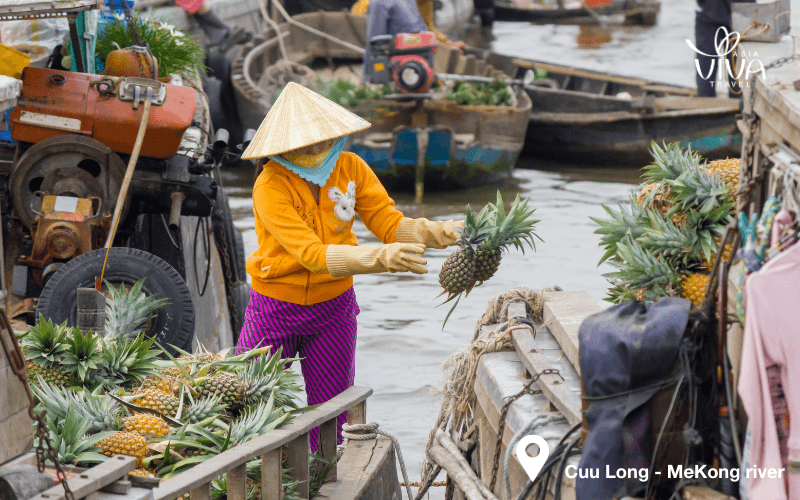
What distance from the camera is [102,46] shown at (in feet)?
22.9

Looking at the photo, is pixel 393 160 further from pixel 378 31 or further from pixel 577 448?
pixel 577 448

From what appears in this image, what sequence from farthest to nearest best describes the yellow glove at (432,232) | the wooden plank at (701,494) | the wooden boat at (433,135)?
the wooden boat at (433,135), the yellow glove at (432,232), the wooden plank at (701,494)

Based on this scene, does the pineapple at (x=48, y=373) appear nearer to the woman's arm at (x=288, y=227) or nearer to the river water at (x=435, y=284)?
the woman's arm at (x=288, y=227)

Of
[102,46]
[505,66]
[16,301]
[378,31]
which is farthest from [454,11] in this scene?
[16,301]

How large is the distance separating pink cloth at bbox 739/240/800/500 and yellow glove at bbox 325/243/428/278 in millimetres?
1466

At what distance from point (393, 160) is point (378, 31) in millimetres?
1799

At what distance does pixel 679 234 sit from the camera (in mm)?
3656

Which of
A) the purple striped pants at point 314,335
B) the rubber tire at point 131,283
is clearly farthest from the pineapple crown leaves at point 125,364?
the rubber tire at point 131,283

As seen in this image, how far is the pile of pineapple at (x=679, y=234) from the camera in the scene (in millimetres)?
3553

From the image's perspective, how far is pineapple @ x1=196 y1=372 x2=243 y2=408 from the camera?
373cm

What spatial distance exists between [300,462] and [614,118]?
1159 cm

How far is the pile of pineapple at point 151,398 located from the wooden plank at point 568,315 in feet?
3.77

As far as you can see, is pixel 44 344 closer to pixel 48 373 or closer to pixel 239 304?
pixel 48 373

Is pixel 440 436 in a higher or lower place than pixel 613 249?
lower
